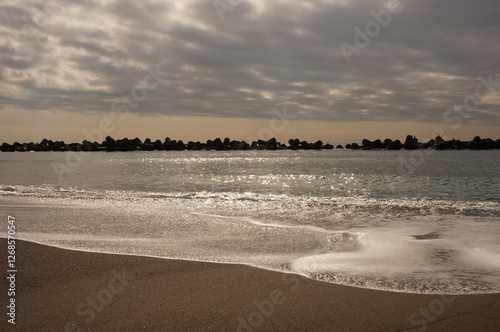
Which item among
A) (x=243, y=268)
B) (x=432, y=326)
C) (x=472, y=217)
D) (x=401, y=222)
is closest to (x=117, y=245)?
(x=243, y=268)

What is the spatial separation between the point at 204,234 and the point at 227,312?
5150 millimetres

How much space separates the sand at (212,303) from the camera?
4.75 m

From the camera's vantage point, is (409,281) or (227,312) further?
(409,281)

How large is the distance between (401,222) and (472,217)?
3117 millimetres

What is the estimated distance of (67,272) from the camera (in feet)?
21.7

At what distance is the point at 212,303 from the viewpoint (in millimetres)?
5348

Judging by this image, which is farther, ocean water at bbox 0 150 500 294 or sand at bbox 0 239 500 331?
ocean water at bbox 0 150 500 294

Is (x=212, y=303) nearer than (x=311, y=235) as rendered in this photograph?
Yes

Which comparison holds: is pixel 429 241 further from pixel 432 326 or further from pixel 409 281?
pixel 432 326

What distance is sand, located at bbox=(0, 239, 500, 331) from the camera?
4.75m

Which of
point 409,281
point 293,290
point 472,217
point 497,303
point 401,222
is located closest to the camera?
point 497,303

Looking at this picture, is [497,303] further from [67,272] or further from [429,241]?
[67,272]

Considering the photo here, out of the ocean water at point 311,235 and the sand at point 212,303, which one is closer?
the sand at point 212,303

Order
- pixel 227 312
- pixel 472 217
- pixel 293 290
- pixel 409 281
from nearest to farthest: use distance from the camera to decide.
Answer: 1. pixel 227 312
2. pixel 293 290
3. pixel 409 281
4. pixel 472 217
